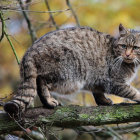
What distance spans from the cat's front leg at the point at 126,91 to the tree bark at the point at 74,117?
759mm

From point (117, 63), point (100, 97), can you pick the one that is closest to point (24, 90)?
point (100, 97)

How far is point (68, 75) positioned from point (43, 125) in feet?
3.31

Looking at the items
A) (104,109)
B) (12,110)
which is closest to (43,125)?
(12,110)

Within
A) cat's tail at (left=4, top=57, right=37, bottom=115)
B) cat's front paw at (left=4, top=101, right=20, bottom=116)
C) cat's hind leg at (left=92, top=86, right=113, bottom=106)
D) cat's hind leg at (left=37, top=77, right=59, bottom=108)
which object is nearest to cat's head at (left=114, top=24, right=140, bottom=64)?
cat's hind leg at (left=92, top=86, right=113, bottom=106)

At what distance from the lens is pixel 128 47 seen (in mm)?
4512

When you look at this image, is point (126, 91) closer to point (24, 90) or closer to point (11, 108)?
point (24, 90)

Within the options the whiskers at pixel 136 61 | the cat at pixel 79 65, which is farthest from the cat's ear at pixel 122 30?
the whiskers at pixel 136 61

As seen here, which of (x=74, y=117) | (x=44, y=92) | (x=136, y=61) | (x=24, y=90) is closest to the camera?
(x=74, y=117)

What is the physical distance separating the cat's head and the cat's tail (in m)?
1.38

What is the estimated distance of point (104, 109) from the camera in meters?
3.58

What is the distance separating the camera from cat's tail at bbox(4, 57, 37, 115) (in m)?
3.34

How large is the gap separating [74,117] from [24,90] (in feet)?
2.12

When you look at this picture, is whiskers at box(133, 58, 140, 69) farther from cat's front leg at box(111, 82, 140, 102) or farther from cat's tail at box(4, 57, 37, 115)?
cat's tail at box(4, 57, 37, 115)

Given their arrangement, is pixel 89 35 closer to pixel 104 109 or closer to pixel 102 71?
pixel 102 71
